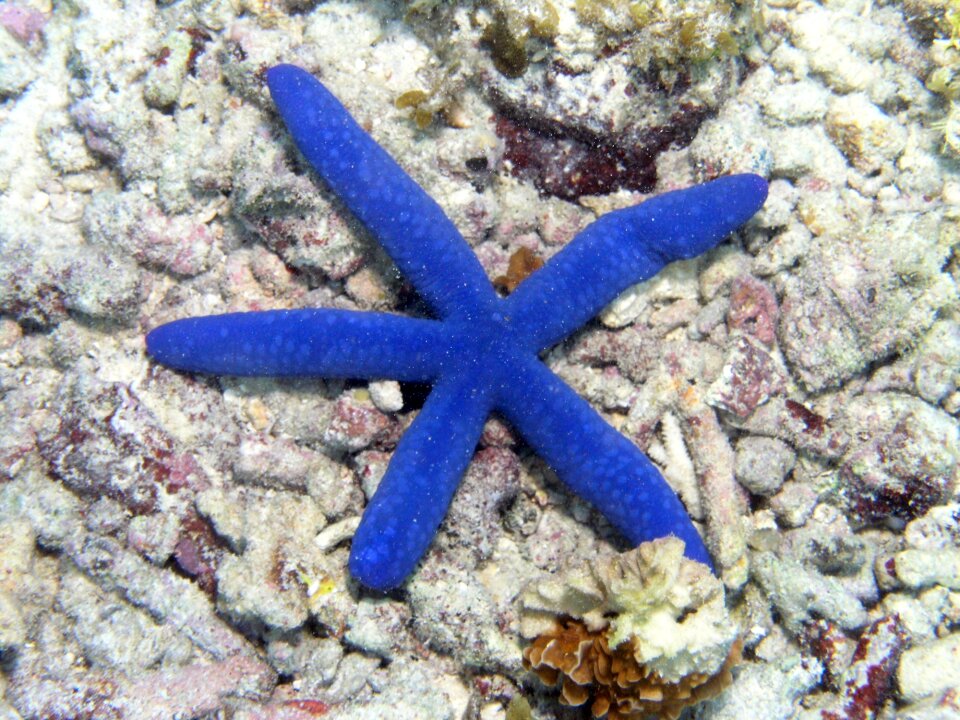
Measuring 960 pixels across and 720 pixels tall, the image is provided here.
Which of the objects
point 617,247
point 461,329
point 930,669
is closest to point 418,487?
point 461,329

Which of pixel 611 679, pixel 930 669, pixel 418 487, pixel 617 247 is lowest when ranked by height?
pixel 611 679

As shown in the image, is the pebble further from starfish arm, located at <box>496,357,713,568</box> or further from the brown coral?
starfish arm, located at <box>496,357,713,568</box>

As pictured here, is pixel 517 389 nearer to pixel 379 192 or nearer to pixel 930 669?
pixel 379 192

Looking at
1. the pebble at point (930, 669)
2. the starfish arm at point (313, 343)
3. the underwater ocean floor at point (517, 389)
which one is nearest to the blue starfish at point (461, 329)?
the starfish arm at point (313, 343)

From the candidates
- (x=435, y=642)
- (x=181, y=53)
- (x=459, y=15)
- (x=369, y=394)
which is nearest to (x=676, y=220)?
(x=459, y=15)

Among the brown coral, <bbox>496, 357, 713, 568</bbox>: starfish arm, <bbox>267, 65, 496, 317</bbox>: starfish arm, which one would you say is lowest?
the brown coral

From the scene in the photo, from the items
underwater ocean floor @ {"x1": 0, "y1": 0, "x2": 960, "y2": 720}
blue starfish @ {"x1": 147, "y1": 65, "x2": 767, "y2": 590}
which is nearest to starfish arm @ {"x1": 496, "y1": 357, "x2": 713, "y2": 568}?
blue starfish @ {"x1": 147, "y1": 65, "x2": 767, "y2": 590}

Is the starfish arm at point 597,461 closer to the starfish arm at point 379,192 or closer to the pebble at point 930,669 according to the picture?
the starfish arm at point 379,192
